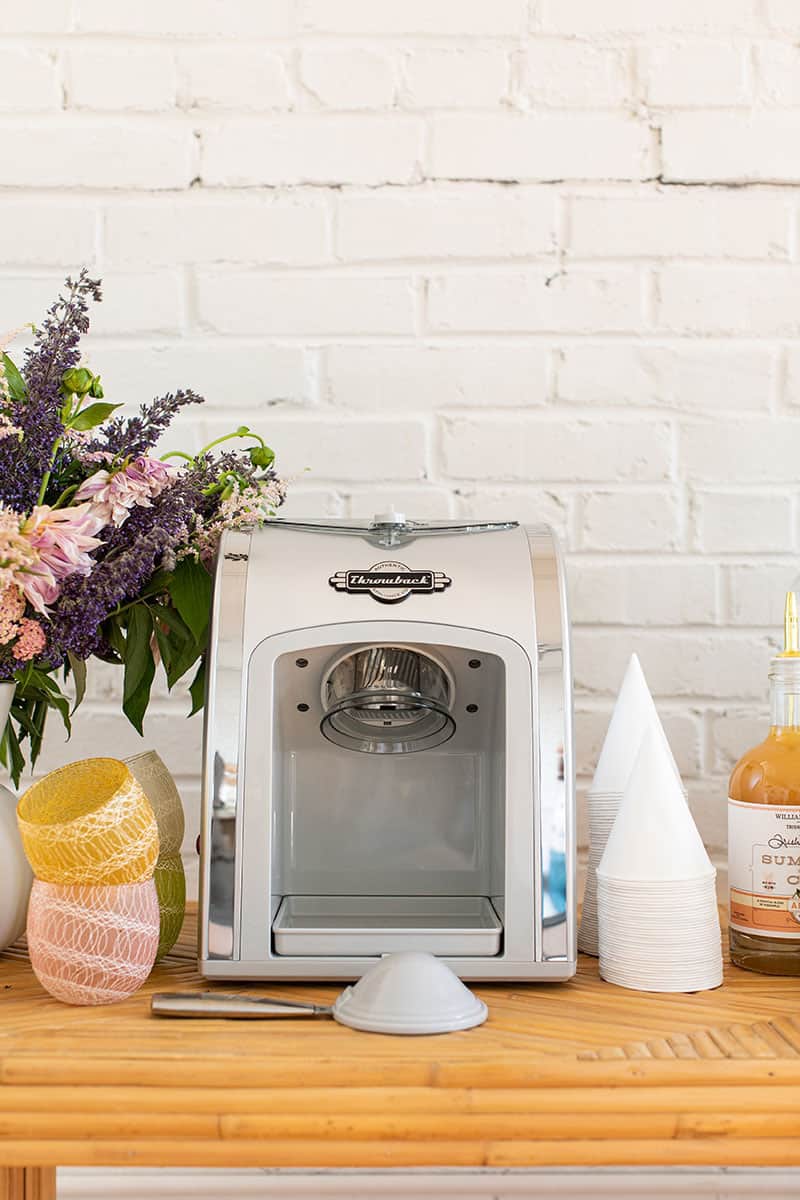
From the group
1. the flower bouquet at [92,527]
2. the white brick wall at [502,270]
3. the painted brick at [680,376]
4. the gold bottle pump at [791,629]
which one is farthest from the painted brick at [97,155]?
the gold bottle pump at [791,629]

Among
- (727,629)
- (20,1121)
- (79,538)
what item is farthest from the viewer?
(727,629)

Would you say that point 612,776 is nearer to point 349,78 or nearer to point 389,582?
point 389,582

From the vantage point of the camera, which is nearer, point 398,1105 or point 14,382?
point 398,1105

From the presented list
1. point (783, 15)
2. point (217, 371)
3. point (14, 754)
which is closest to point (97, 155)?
point (217, 371)

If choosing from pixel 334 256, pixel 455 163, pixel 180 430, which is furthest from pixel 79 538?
pixel 455 163

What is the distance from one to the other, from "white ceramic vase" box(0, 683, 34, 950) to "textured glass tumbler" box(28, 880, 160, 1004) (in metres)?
0.10

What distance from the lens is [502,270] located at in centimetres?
134

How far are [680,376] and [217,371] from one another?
564mm

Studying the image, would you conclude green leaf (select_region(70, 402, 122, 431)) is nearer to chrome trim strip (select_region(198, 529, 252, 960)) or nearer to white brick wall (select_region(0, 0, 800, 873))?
chrome trim strip (select_region(198, 529, 252, 960))

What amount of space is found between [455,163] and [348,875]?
0.87 metres

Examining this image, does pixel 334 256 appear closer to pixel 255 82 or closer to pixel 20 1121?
pixel 255 82

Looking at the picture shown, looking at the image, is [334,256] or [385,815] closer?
[385,815]

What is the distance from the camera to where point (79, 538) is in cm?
86

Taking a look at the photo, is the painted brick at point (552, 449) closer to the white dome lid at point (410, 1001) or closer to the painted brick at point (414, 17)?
the painted brick at point (414, 17)
